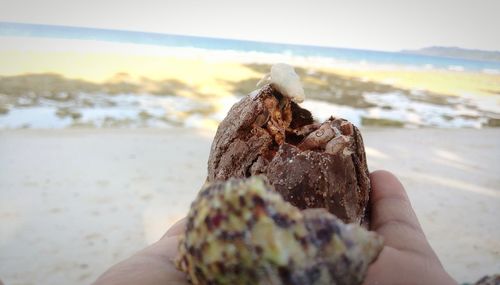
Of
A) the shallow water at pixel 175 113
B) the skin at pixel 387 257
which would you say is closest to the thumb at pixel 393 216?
the skin at pixel 387 257

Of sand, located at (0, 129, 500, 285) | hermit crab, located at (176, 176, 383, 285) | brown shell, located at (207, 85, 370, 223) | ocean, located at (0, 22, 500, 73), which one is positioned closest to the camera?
hermit crab, located at (176, 176, 383, 285)

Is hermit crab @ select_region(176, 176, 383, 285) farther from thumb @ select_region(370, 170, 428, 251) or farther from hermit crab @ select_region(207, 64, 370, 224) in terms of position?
thumb @ select_region(370, 170, 428, 251)

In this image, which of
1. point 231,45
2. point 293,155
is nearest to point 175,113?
point 293,155

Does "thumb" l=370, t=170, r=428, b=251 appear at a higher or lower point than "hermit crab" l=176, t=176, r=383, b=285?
lower

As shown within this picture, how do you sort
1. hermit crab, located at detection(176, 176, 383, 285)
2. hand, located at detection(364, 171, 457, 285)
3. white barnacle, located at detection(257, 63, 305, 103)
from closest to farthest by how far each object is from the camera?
hermit crab, located at detection(176, 176, 383, 285) → hand, located at detection(364, 171, 457, 285) → white barnacle, located at detection(257, 63, 305, 103)

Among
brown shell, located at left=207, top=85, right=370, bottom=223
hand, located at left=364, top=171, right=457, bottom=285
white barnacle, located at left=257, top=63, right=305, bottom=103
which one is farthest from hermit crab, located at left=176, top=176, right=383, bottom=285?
white barnacle, located at left=257, top=63, right=305, bottom=103

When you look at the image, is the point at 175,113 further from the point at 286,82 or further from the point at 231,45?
the point at 231,45

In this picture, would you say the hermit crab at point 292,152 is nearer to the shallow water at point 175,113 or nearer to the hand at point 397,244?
the hand at point 397,244
